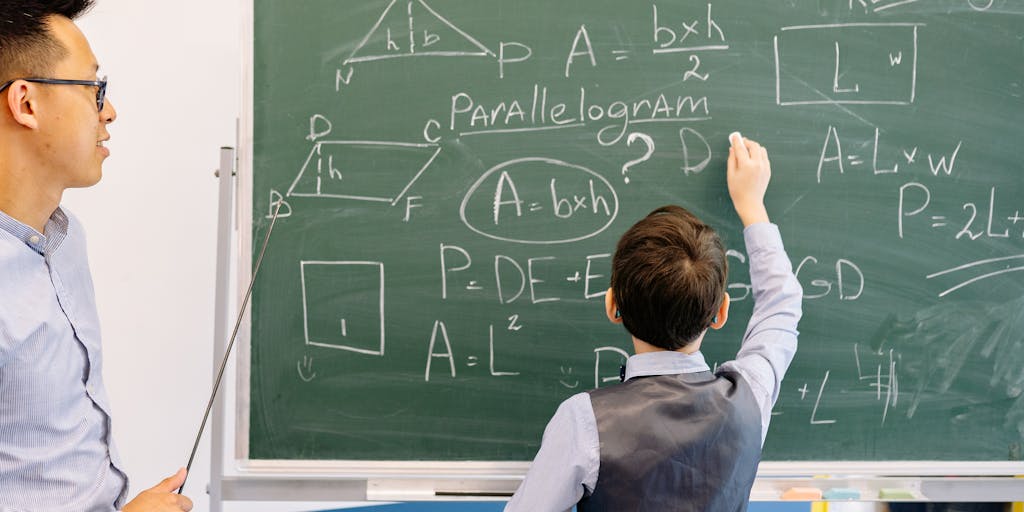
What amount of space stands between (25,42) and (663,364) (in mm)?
1303

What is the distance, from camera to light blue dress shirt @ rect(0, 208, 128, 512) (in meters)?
→ 1.32

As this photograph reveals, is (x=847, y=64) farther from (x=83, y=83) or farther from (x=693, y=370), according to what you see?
(x=83, y=83)

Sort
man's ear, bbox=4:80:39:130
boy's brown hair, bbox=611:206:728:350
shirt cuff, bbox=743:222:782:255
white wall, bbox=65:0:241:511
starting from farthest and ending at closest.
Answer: white wall, bbox=65:0:241:511
shirt cuff, bbox=743:222:782:255
boy's brown hair, bbox=611:206:728:350
man's ear, bbox=4:80:39:130

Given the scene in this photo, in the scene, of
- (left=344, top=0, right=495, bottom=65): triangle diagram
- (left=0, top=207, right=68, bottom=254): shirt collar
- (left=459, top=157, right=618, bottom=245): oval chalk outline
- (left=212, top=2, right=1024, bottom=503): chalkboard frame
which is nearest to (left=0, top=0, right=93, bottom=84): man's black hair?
(left=0, top=207, right=68, bottom=254): shirt collar

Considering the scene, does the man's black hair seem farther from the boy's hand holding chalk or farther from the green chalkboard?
the boy's hand holding chalk

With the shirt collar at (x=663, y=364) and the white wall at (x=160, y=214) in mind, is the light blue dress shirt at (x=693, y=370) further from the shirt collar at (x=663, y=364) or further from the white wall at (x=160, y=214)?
the white wall at (x=160, y=214)

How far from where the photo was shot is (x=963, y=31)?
1.91 m

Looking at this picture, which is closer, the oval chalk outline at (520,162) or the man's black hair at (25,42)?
the man's black hair at (25,42)

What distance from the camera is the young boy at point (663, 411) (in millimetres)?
1416

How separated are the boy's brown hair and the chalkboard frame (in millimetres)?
617

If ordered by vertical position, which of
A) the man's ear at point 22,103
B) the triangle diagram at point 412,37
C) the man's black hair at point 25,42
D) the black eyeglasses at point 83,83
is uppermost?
the triangle diagram at point 412,37

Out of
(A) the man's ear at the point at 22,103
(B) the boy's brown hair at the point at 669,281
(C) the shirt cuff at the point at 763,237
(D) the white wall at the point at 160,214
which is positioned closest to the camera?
(A) the man's ear at the point at 22,103

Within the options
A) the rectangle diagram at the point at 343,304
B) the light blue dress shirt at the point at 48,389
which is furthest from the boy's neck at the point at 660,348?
the light blue dress shirt at the point at 48,389

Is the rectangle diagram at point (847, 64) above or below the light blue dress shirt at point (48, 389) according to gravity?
above
